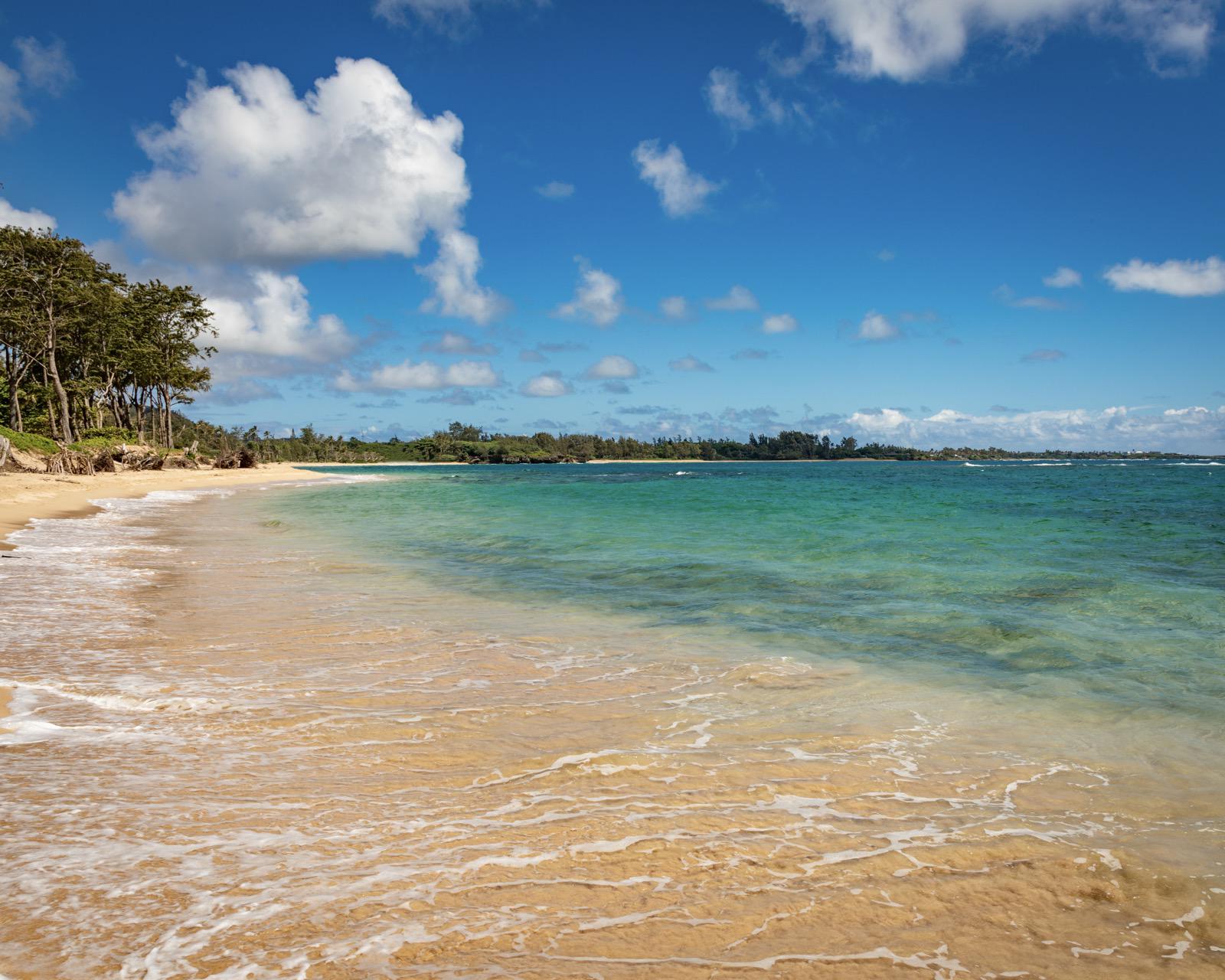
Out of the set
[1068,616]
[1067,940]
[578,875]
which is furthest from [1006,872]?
[1068,616]

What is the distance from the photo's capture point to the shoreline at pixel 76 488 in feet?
69.1

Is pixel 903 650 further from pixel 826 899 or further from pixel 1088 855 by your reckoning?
pixel 826 899

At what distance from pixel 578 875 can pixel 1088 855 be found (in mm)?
2759

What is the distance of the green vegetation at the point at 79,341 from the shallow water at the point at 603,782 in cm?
4065

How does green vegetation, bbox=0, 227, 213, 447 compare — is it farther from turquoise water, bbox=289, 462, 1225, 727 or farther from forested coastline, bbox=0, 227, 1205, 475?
turquoise water, bbox=289, 462, 1225, 727

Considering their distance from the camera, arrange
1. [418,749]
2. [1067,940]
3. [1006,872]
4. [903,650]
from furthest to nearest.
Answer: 1. [903,650]
2. [418,749]
3. [1006,872]
4. [1067,940]

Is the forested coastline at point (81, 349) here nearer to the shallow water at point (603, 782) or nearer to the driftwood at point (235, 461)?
the driftwood at point (235, 461)

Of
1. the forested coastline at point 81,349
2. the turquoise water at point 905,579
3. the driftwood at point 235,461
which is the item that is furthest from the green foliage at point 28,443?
the driftwood at point 235,461

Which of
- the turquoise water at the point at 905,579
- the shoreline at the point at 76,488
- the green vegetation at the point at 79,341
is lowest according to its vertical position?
the turquoise water at the point at 905,579

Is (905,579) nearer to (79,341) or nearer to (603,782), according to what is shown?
(603,782)

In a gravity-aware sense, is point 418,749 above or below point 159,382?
below

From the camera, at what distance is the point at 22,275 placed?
40750 millimetres

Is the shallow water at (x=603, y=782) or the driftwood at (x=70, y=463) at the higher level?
the driftwood at (x=70, y=463)

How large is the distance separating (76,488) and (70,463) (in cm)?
731
